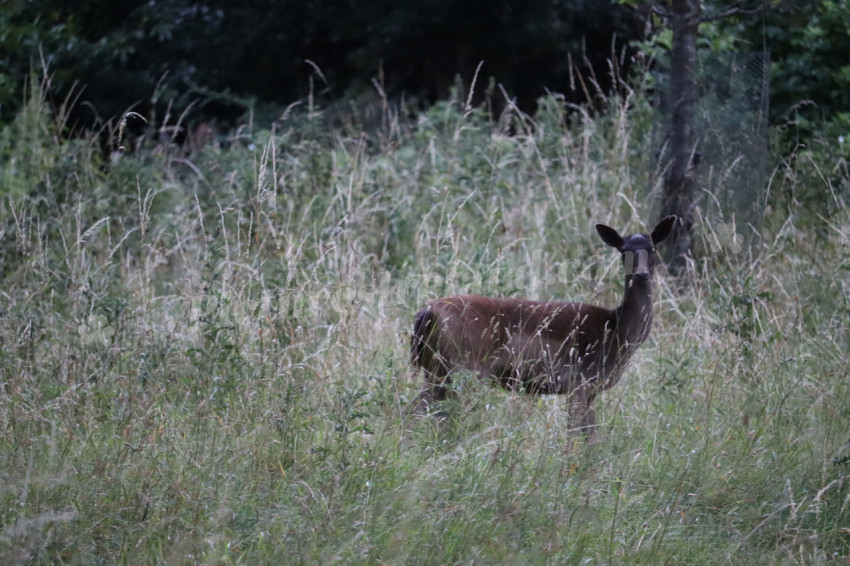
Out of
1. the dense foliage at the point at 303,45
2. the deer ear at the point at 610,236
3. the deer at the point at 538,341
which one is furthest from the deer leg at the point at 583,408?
the dense foliage at the point at 303,45

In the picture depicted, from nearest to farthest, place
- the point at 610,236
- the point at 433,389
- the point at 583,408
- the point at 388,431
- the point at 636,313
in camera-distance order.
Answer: the point at 388,431, the point at 583,408, the point at 433,389, the point at 636,313, the point at 610,236

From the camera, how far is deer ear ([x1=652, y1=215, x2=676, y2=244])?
5.10 meters

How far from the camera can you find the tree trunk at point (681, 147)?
6.74 meters

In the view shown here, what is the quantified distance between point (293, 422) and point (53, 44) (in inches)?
422

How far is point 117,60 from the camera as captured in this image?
566 inches

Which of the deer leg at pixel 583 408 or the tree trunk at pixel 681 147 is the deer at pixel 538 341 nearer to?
the deer leg at pixel 583 408

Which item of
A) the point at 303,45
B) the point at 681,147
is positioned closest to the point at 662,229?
the point at 681,147

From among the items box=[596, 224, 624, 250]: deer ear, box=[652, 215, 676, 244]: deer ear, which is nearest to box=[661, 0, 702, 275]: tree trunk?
box=[652, 215, 676, 244]: deer ear

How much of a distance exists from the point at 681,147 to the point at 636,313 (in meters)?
2.17

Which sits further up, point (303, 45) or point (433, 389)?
point (303, 45)

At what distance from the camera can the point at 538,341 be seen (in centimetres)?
493

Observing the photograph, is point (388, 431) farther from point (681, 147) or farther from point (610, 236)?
point (681, 147)

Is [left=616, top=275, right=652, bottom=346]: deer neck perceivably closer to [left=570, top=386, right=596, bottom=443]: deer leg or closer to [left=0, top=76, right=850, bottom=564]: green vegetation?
[left=0, top=76, right=850, bottom=564]: green vegetation

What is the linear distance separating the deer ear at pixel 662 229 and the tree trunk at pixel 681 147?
1441 mm
